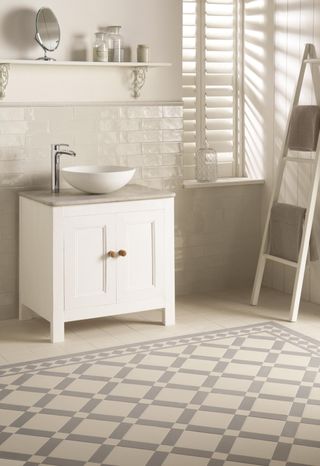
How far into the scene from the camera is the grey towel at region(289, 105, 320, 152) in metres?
4.97

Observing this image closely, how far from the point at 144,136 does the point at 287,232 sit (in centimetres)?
112

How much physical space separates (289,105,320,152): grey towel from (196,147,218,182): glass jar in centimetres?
70

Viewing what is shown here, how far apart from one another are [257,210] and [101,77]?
5.02 feet

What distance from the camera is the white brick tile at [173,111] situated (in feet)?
18.0

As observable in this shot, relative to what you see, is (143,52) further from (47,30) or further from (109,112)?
(47,30)

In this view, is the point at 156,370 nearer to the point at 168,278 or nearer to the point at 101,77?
the point at 168,278

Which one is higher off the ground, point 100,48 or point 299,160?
point 100,48

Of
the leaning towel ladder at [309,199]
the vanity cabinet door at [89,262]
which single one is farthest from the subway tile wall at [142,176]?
the vanity cabinet door at [89,262]

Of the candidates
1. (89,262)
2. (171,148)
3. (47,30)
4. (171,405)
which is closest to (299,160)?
(171,148)

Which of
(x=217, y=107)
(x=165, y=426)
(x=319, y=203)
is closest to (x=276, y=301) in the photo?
(x=319, y=203)

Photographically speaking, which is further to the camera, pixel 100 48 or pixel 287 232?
pixel 287 232

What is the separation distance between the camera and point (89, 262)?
15.2 ft

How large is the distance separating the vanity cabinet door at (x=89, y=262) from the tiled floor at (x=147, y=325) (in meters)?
0.22

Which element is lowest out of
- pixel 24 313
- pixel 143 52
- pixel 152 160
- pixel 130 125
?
pixel 24 313
